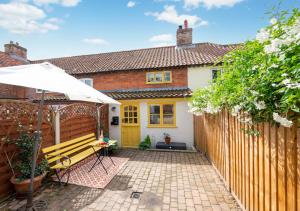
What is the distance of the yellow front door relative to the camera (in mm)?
10258

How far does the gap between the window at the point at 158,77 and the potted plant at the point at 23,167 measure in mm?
8200

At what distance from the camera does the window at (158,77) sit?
36.9ft

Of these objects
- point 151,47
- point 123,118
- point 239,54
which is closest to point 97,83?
point 123,118

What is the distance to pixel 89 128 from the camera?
823 cm

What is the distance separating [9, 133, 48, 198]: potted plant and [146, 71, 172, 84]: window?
8.20 m

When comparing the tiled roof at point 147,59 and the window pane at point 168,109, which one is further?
the tiled roof at point 147,59

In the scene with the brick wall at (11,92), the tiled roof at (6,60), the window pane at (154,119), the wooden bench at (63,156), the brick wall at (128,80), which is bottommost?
the wooden bench at (63,156)

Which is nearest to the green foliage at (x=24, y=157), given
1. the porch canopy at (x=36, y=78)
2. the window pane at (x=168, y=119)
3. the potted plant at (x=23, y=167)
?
the potted plant at (x=23, y=167)

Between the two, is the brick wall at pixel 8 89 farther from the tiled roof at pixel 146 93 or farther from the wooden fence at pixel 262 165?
the wooden fence at pixel 262 165

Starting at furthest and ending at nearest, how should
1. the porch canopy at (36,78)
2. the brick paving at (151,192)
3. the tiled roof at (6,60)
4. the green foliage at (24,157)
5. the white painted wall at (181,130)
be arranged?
1. the tiled roof at (6,60)
2. the white painted wall at (181,130)
3. the green foliage at (24,157)
4. the brick paving at (151,192)
5. the porch canopy at (36,78)

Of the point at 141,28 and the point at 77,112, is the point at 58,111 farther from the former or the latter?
the point at 141,28

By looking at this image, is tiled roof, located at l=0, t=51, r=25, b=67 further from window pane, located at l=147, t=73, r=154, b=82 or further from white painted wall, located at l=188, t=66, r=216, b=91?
white painted wall, located at l=188, t=66, r=216, b=91

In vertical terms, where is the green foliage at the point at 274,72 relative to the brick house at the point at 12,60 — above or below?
below

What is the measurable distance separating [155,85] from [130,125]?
3.29 meters
